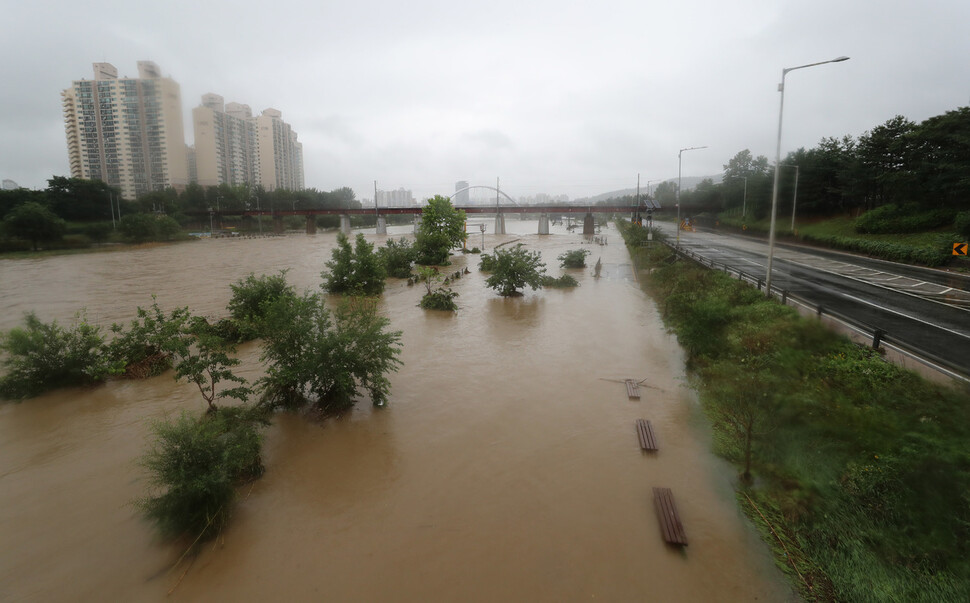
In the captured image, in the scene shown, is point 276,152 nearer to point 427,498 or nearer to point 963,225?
point 963,225

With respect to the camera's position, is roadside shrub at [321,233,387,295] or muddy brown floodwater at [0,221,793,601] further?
roadside shrub at [321,233,387,295]

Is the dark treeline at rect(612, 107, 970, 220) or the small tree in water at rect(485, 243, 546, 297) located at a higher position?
the dark treeline at rect(612, 107, 970, 220)

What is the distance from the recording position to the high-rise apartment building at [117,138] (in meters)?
71.6

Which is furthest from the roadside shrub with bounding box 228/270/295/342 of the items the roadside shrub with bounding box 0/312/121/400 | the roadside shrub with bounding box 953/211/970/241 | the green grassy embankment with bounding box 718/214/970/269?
the roadside shrub with bounding box 953/211/970/241

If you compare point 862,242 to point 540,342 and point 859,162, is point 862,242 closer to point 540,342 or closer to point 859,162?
point 859,162

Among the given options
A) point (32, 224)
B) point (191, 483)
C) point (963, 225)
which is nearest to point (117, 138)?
point (32, 224)

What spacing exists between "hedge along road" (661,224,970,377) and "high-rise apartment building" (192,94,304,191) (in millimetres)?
101833

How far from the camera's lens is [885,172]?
3825 cm

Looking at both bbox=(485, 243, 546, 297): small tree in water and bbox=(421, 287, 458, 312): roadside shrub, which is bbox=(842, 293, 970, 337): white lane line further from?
bbox=(421, 287, 458, 312): roadside shrub

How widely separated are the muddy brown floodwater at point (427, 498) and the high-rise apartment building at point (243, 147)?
9815 cm

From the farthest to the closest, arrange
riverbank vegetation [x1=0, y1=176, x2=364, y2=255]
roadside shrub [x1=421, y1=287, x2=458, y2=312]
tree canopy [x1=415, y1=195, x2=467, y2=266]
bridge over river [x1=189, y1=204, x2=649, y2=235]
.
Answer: bridge over river [x1=189, y1=204, x2=649, y2=235], riverbank vegetation [x1=0, y1=176, x2=364, y2=255], tree canopy [x1=415, y1=195, x2=467, y2=266], roadside shrub [x1=421, y1=287, x2=458, y2=312]

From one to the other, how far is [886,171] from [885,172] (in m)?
0.46

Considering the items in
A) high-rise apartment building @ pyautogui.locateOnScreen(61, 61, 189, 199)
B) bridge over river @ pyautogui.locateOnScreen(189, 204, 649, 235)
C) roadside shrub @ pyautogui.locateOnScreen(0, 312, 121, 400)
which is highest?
high-rise apartment building @ pyautogui.locateOnScreen(61, 61, 189, 199)

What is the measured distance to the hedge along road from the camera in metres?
12.2
